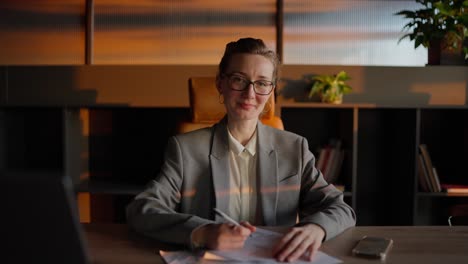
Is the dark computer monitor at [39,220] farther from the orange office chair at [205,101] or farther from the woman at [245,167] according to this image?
the orange office chair at [205,101]

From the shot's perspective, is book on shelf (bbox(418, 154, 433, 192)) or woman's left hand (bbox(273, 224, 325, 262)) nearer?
woman's left hand (bbox(273, 224, 325, 262))

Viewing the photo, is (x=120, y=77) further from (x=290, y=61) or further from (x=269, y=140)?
(x=269, y=140)

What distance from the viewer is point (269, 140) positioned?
5.06ft

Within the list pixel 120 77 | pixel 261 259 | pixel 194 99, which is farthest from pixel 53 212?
pixel 120 77

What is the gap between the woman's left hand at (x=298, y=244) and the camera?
986 mm

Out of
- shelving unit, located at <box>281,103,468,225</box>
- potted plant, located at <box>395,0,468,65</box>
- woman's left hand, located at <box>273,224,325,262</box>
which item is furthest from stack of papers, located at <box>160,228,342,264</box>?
potted plant, located at <box>395,0,468,65</box>

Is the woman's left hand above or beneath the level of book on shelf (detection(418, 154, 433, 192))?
above

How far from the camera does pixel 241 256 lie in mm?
979

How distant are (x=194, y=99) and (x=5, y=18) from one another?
6.48ft

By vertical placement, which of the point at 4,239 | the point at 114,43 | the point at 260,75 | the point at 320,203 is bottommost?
the point at 320,203

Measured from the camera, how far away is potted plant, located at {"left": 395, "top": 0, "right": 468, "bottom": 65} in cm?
286

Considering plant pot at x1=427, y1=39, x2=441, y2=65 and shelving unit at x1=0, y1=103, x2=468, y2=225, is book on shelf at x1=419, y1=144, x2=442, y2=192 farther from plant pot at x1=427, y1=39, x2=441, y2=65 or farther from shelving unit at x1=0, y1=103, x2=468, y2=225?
plant pot at x1=427, y1=39, x2=441, y2=65

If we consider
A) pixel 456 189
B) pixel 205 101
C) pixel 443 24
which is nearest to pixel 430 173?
pixel 456 189

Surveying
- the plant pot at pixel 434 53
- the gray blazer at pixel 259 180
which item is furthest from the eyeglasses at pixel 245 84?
the plant pot at pixel 434 53
